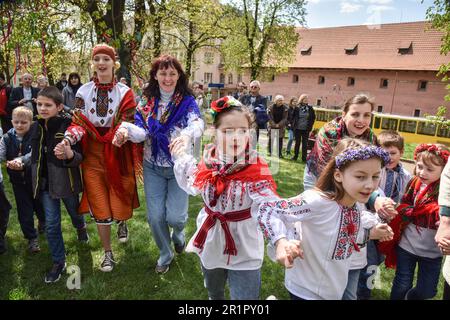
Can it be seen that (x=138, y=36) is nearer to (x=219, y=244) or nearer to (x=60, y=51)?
(x=60, y=51)

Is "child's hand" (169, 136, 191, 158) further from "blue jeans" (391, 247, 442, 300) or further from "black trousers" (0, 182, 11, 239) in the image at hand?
"black trousers" (0, 182, 11, 239)

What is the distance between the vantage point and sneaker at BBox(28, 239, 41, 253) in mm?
3988

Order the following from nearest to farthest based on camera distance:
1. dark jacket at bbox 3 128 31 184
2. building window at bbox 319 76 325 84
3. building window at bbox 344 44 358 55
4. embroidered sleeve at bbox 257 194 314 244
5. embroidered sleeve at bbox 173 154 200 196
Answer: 1. embroidered sleeve at bbox 257 194 314 244
2. embroidered sleeve at bbox 173 154 200 196
3. dark jacket at bbox 3 128 31 184
4. building window at bbox 344 44 358 55
5. building window at bbox 319 76 325 84

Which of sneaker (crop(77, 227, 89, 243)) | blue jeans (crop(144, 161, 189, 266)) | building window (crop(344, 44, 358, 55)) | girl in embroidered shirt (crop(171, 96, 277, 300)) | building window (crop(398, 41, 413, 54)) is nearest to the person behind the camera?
girl in embroidered shirt (crop(171, 96, 277, 300))

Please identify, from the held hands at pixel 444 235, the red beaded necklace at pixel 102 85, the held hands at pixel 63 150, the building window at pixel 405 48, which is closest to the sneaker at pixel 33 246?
the held hands at pixel 63 150

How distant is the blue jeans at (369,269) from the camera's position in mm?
3281

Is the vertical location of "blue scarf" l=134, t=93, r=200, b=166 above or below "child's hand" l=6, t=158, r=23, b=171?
above

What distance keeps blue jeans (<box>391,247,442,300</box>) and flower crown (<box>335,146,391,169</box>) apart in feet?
4.21

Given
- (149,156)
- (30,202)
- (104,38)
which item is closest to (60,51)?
(104,38)

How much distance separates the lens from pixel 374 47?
3988 centimetres

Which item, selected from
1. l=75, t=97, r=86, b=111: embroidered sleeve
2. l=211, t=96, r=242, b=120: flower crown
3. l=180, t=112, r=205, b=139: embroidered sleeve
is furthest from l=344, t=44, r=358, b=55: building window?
l=211, t=96, r=242, b=120: flower crown

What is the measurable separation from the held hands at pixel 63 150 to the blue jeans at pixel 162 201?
734 mm

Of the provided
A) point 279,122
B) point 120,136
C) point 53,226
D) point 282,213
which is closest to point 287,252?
point 282,213

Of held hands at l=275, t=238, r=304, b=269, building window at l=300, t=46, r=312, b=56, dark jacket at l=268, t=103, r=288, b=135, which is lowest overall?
dark jacket at l=268, t=103, r=288, b=135
